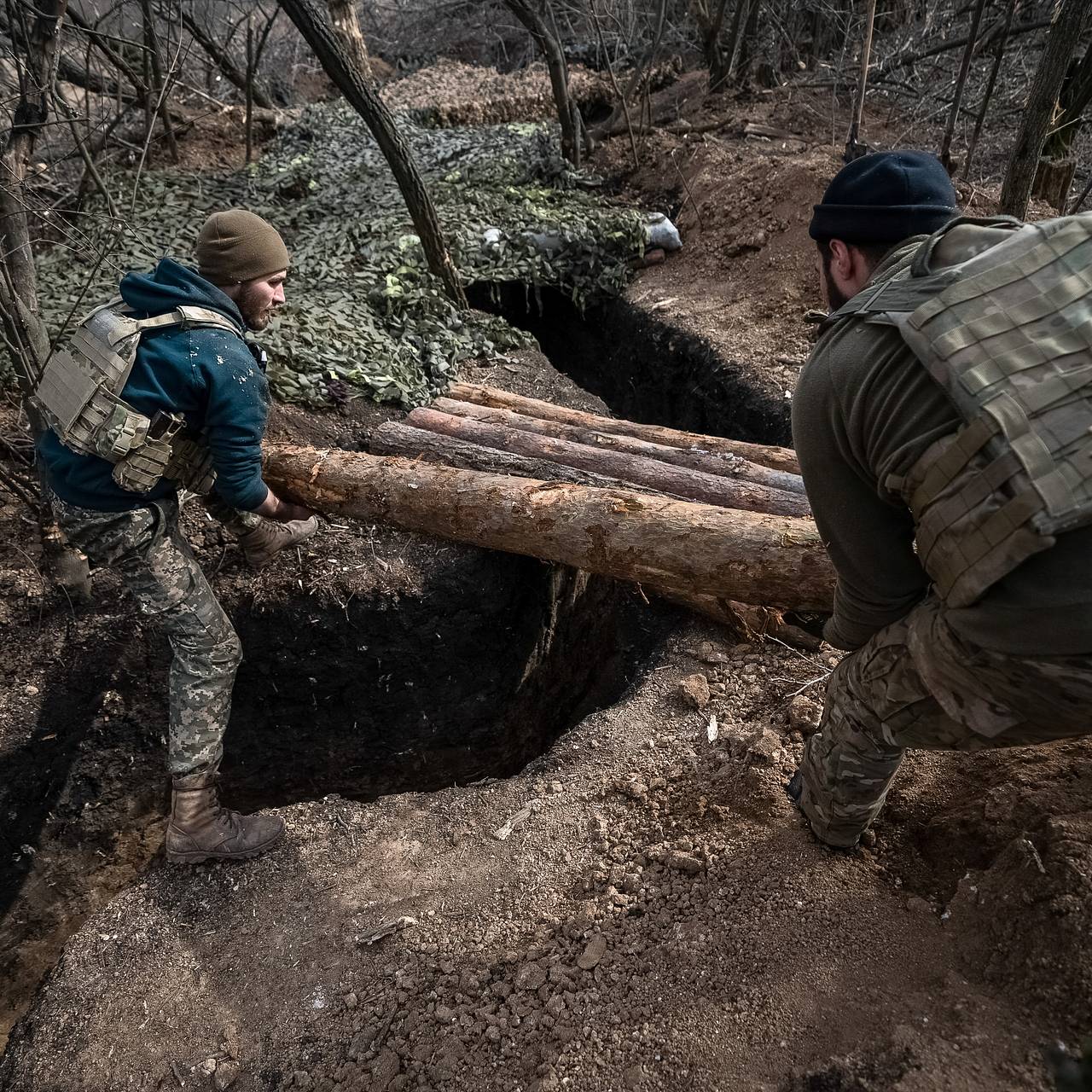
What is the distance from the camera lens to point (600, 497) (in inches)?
134

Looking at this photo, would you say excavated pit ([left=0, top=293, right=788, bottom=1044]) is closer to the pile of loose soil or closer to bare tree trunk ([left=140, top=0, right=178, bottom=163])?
the pile of loose soil

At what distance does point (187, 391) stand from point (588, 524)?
1.82 meters

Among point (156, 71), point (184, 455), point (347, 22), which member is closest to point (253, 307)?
point (184, 455)

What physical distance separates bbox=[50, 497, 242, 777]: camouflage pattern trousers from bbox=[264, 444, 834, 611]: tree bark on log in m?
0.89

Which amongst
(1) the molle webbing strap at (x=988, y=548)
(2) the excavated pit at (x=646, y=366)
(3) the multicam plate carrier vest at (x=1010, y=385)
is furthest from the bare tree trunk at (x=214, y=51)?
(1) the molle webbing strap at (x=988, y=548)

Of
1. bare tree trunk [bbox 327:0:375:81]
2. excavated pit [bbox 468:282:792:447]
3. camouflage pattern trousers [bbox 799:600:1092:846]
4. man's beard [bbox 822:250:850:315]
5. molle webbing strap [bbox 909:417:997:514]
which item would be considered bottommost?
excavated pit [bbox 468:282:792:447]

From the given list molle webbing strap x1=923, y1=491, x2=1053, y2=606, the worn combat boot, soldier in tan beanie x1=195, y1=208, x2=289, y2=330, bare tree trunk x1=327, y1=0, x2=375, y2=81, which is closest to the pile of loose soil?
molle webbing strap x1=923, y1=491, x2=1053, y2=606

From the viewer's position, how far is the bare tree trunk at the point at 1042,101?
4609mm

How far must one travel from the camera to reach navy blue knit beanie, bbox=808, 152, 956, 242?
1828 mm

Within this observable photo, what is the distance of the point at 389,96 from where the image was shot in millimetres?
11508

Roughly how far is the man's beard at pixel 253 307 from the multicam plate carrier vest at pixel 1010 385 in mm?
2587

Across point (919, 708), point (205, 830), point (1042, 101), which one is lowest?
point (205, 830)

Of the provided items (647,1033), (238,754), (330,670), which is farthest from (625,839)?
(238,754)

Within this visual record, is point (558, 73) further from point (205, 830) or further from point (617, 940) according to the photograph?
point (617, 940)
